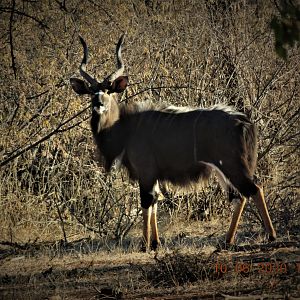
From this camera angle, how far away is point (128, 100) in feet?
30.6

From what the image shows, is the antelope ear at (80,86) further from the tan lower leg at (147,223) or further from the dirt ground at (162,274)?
the dirt ground at (162,274)

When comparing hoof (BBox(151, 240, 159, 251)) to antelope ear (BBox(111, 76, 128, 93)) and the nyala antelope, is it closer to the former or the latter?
the nyala antelope

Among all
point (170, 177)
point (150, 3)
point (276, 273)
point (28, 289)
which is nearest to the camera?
point (276, 273)

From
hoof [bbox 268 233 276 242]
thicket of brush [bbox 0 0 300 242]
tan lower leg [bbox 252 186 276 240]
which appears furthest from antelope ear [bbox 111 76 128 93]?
hoof [bbox 268 233 276 242]

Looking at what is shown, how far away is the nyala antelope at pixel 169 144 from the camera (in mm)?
7258

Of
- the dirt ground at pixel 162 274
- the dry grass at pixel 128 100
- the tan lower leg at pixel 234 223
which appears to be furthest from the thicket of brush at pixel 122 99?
the dirt ground at pixel 162 274

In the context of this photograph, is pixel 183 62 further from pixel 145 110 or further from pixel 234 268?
pixel 234 268

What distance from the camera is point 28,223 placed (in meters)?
8.91

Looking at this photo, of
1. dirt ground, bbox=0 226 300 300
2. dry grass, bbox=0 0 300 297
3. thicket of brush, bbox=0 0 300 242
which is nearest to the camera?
dirt ground, bbox=0 226 300 300

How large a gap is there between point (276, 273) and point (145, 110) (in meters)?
3.25

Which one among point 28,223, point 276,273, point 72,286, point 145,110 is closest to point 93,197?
point 28,223

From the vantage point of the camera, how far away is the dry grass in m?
8.66

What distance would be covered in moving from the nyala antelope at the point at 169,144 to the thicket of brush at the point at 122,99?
61 cm

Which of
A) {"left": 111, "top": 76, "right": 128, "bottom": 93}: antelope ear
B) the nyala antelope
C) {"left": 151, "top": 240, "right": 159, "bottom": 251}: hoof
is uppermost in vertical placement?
{"left": 111, "top": 76, "right": 128, "bottom": 93}: antelope ear
